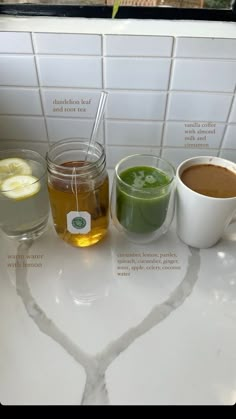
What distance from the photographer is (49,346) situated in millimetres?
515

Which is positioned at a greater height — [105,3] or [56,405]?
[105,3]

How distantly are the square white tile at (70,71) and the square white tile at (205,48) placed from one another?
14cm

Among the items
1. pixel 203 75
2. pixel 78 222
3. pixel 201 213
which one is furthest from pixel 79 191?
pixel 203 75

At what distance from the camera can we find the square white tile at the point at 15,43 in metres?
0.59

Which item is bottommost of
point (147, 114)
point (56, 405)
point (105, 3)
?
point (56, 405)

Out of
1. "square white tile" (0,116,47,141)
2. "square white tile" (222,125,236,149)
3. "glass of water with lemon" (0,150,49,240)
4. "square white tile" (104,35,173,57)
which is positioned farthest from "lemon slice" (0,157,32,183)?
"square white tile" (222,125,236,149)

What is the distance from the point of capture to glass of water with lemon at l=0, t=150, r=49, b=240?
0.58 meters

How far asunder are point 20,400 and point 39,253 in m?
0.24

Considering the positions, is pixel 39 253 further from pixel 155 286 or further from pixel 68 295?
pixel 155 286

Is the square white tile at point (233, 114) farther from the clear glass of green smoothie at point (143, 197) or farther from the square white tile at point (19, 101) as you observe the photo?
the square white tile at point (19, 101)

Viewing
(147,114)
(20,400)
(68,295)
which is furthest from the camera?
(147,114)

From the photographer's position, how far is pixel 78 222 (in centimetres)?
58

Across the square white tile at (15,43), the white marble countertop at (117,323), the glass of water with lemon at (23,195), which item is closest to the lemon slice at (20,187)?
the glass of water with lemon at (23,195)

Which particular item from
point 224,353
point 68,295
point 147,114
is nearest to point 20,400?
point 68,295
